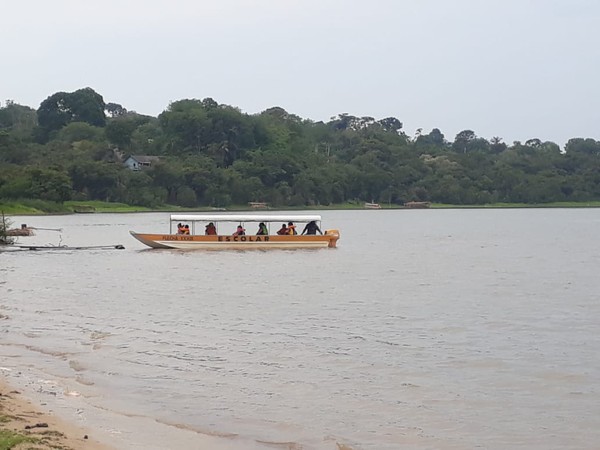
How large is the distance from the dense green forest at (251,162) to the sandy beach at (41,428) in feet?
269

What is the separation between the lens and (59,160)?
4072 inches

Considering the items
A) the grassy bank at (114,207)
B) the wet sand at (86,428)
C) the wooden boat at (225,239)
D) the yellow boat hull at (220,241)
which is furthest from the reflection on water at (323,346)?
the grassy bank at (114,207)

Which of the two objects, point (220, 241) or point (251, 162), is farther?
point (251, 162)

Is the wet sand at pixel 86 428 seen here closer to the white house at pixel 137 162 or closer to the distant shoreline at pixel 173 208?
the distant shoreline at pixel 173 208

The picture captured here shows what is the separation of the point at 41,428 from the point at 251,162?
111 metres

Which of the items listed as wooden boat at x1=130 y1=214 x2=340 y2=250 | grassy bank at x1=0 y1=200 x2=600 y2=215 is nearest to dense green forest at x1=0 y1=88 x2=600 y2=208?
grassy bank at x1=0 y1=200 x2=600 y2=215

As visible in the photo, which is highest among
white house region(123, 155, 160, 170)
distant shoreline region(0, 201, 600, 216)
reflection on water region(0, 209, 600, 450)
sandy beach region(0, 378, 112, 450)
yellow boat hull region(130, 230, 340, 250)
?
white house region(123, 155, 160, 170)

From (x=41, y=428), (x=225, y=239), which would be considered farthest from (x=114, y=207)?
(x=41, y=428)

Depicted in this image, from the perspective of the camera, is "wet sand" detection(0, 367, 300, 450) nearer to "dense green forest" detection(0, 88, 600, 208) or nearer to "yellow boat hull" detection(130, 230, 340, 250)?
"yellow boat hull" detection(130, 230, 340, 250)

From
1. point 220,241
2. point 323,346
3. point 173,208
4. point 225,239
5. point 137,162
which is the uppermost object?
point 137,162

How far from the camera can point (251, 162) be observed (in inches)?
4779

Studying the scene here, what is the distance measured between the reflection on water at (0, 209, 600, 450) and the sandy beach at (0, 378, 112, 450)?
0.84 metres

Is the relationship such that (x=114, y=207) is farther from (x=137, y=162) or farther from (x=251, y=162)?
(x=251, y=162)

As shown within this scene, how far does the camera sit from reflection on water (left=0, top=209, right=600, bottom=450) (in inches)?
533
